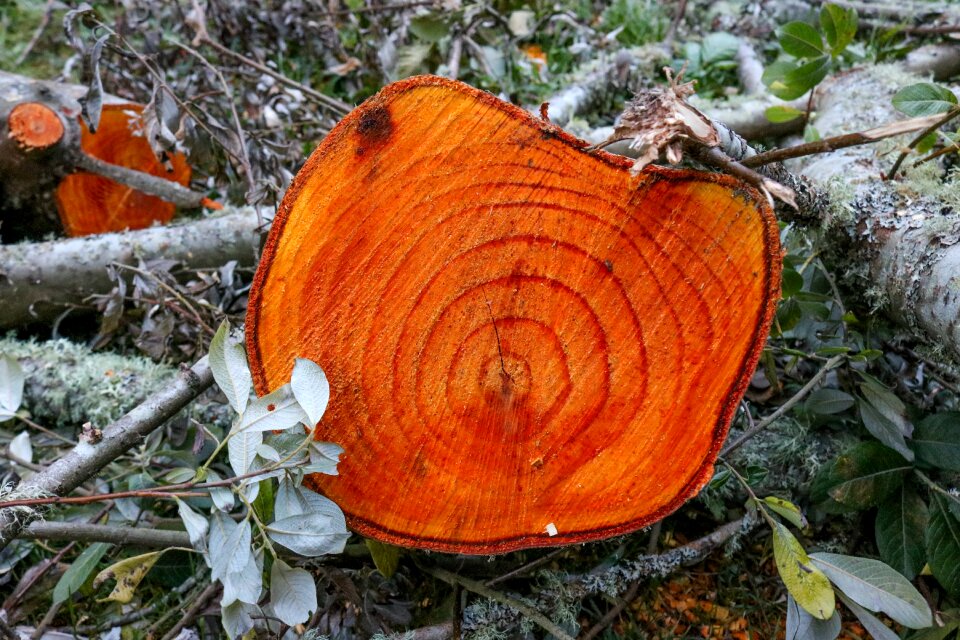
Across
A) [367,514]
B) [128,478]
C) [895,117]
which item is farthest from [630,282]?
[895,117]

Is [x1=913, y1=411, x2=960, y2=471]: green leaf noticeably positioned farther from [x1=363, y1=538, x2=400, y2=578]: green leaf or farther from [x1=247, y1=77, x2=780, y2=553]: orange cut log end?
[x1=363, y1=538, x2=400, y2=578]: green leaf

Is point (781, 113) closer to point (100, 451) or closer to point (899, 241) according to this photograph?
point (899, 241)

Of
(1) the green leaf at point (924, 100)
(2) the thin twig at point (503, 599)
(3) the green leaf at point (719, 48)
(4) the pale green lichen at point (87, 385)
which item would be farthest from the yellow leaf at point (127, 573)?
(3) the green leaf at point (719, 48)

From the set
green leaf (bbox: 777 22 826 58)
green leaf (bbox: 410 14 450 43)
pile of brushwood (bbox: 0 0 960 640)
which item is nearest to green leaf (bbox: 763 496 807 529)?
pile of brushwood (bbox: 0 0 960 640)

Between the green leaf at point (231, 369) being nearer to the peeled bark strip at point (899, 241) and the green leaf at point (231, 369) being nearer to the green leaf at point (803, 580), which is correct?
the green leaf at point (803, 580)

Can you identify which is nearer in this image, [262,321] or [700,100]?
[262,321]

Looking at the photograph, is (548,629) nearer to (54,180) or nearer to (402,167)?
(402,167)

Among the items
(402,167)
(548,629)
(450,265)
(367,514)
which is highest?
(402,167)
